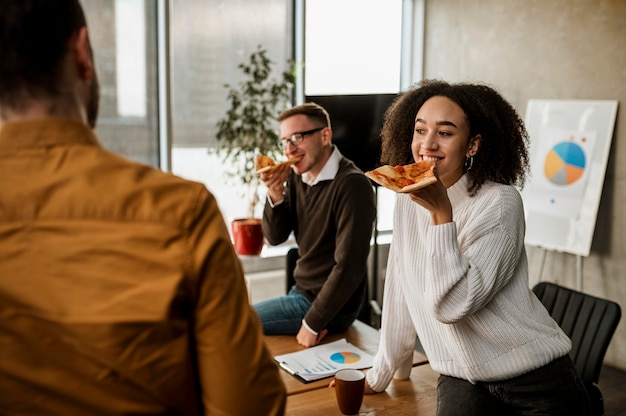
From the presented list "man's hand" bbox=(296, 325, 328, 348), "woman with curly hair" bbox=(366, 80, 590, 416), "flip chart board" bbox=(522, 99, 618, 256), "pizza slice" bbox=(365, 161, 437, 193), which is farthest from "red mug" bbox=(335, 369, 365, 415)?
"flip chart board" bbox=(522, 99, 618, 256)

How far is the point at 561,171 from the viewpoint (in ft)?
14.1

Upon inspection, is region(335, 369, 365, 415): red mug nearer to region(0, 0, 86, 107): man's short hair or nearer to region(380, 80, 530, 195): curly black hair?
region(380, 80, 530, 195): curly black hair

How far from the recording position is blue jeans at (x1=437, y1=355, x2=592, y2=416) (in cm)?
189

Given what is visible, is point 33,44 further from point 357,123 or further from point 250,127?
point 357,123

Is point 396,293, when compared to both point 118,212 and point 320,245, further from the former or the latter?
point 118,212

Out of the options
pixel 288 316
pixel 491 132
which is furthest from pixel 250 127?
pixel 491 132

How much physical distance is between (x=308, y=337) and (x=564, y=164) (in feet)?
8.35

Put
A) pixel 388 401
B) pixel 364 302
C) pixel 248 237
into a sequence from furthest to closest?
pixel 248 237, pixel 364 302, pixel 388 401

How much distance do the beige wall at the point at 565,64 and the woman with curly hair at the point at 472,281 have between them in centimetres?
236

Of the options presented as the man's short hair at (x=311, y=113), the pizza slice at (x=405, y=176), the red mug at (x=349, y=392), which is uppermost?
the man's short hair at (x=311, y=113)

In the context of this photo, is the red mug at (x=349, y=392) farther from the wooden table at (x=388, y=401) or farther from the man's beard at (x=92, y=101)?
the man's beard at (x=92, y=101)

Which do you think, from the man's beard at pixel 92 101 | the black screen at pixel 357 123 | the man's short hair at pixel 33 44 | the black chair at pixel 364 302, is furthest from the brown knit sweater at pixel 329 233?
the man's short hair at pixel 33 44

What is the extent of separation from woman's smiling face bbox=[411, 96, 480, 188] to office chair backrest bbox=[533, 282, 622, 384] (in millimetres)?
958

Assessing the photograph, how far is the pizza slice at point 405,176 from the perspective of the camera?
1.84 m
